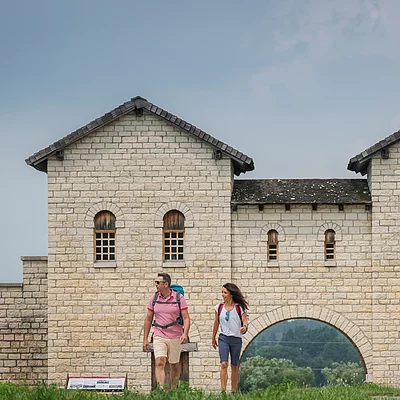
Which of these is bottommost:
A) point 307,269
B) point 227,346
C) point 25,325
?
point 25,325

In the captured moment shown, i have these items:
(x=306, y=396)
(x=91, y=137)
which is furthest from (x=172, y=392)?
(x=91, y=137)

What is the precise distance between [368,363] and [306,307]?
7.62 ft

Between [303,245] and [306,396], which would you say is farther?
[303,245]

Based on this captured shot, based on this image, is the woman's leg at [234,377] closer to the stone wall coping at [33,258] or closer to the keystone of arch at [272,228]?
the keystone of arch at [272,228]

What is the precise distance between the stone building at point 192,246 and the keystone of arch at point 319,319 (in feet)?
0.13

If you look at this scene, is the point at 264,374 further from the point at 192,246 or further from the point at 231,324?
the point at 231,324

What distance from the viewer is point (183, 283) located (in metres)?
24.0

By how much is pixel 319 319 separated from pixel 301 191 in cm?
375

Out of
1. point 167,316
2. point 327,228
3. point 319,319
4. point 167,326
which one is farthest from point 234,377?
point 327,228

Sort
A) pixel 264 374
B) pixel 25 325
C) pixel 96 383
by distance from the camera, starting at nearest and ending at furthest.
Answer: pixel 96 383, pixel 25 325, pixel 264 374

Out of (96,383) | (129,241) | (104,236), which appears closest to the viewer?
(96,383)

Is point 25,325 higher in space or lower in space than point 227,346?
lower

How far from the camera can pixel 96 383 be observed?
77.3 feet

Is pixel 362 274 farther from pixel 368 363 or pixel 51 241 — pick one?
pixel 51 241
